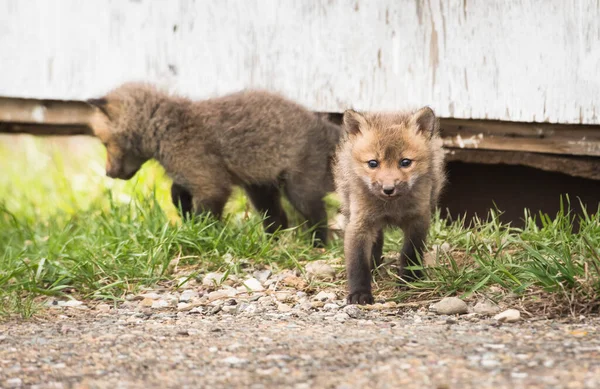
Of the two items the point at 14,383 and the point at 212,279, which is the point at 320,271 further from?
the point at 14,383

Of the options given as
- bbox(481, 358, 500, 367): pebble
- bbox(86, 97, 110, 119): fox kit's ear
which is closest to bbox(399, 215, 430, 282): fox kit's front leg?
bbox(481, 358, 500, 367): pebble

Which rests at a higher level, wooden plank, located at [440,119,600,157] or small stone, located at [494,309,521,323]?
wooden plank, located at [440,119,600,157]

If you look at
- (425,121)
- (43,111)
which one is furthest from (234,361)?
(43,111)

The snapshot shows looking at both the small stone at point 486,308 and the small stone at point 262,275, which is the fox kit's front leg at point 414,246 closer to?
the small stone at point 486,308

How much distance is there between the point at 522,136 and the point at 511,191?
80 centimetres

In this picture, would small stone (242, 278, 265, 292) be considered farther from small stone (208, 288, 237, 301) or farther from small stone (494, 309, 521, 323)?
small stone (494, 309, 521, 323)

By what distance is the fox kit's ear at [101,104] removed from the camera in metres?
5.64

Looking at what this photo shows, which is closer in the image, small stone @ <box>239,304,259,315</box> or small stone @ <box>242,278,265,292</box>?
small stone @ <box>239,304,259,315</box>

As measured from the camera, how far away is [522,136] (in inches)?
218

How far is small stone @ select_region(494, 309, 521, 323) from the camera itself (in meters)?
3.42

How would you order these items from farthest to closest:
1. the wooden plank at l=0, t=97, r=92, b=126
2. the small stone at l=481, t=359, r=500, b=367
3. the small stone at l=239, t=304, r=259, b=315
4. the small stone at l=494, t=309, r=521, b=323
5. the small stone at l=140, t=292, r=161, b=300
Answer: the wooden plank at l=0, t=97, r=92, b=126 → the small stone at l=140, t=292, r=161, b=300 → the small stone at l=239, t=304, r=259, b=315 → the small stone at l=494, t=309, r=521, b=323 → the small stone at l=481, t=359, r=500, b=367

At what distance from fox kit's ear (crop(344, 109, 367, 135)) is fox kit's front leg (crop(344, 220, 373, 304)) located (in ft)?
1.69

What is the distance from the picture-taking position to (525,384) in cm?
239

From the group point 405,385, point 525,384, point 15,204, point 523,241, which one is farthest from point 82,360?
point 15,204
